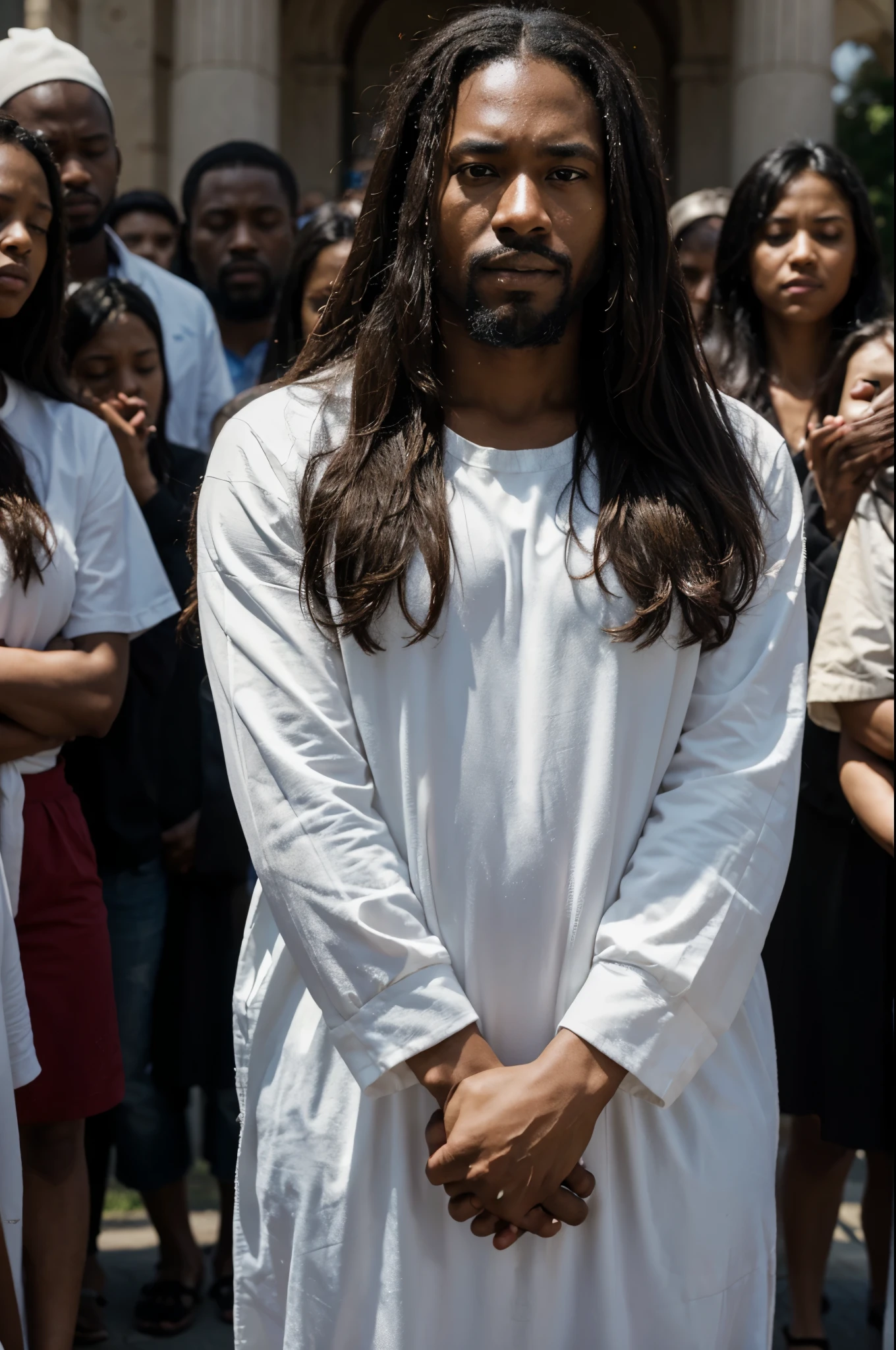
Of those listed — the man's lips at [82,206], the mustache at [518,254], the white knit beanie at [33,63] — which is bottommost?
the mustache at [518,254]

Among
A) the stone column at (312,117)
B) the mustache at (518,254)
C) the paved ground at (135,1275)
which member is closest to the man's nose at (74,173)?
the mustache at (518,254)

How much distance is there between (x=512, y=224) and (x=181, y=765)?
1937mm

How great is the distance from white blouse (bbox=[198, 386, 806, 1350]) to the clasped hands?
4 centimetres

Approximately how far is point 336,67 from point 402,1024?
15544 mm

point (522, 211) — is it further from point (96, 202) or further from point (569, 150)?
point (96, 202)

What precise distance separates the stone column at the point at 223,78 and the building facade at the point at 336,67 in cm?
1

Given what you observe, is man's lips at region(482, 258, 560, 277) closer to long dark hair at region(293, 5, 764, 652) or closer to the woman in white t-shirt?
long dark hair at region(293, 5, 764, 652)

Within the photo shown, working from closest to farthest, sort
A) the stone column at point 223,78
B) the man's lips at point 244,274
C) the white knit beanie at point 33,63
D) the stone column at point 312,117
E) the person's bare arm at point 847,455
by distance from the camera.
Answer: the person's bare arm at point 847,455 < the white knit beanie at point 33,63 < the man's lips at point 244,274 < the stone column at point 223,78 < the stone column at point 312,117

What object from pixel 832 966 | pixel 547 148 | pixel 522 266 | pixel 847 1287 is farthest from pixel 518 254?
pixel 847 1287

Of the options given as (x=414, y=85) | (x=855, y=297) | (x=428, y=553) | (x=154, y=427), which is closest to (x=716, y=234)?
(x=855, y=297)

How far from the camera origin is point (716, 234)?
513 cm

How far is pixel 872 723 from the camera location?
123 inches

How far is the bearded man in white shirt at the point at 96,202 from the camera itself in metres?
4.18

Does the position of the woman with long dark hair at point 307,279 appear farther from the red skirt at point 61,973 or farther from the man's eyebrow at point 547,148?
the man's eyebrow at point 547,148
